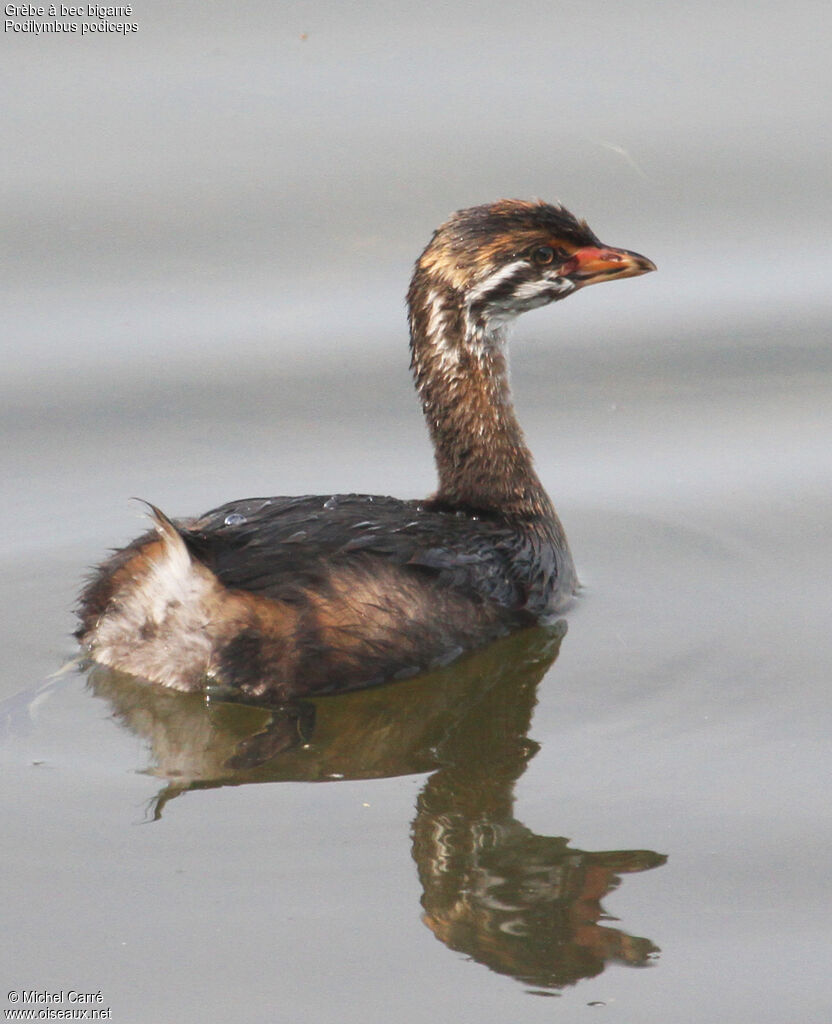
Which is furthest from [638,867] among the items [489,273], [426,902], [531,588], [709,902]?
[489,273]

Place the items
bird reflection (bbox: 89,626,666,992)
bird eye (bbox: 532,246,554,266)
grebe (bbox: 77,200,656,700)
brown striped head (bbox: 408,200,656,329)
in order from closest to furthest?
bird reflection (bbox: 89,626,666,992), grebe (bbox: 77,200,656,700), brown striped head (bbox: 408,200,656,329), bird eye (bbox: 532,246,554,266)

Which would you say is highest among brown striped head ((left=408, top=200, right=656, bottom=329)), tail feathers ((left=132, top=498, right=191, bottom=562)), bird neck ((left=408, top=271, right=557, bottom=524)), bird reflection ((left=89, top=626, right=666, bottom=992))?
brown striped head ((left=408, top=200, right=656, bottom=329))

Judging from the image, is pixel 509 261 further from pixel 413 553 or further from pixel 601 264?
pixel 413 553

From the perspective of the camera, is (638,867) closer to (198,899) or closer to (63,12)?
(198,899)

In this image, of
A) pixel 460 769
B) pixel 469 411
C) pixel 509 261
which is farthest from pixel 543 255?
pixel 460 769

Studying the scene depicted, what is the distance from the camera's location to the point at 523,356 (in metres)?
8.66

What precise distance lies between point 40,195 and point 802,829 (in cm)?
562

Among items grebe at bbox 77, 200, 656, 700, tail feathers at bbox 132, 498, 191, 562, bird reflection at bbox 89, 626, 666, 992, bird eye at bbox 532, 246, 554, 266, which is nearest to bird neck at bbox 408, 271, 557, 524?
grebe at bbox 77, 200, 656, 700

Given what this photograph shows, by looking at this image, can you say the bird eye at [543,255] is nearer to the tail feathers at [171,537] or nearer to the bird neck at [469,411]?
the bird neck at [469,411]

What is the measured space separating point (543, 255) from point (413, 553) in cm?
145

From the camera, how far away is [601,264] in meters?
7.25

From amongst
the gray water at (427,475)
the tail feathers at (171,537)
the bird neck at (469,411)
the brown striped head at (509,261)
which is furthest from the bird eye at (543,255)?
the tail feathers at (171,537)

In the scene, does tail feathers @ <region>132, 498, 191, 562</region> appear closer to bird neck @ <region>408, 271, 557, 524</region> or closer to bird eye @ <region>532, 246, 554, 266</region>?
bird neck @ <region>408, 271, 557, 524</region>

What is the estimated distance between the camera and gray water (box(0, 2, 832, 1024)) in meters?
5.10
